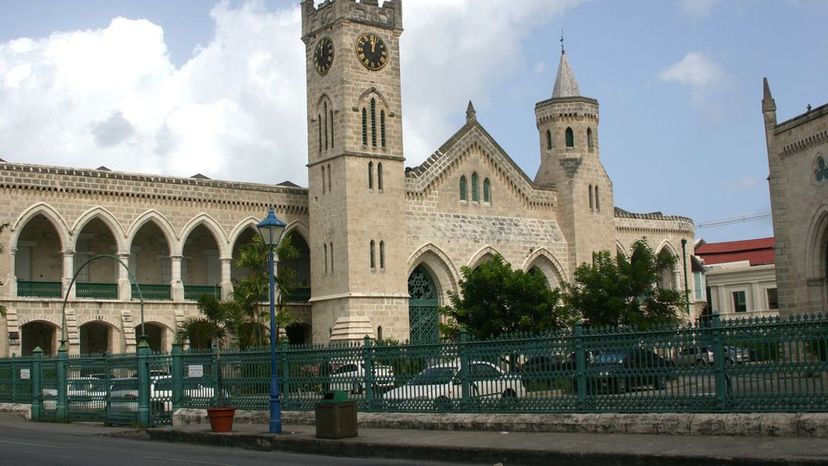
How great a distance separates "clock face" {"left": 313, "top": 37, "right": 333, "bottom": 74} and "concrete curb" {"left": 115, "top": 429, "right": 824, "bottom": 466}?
26.4m

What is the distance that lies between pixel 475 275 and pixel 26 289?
16.9 meters

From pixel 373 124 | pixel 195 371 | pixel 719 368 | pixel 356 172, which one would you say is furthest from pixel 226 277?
pixel 719 368

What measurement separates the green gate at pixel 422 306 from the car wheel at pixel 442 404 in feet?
92.9

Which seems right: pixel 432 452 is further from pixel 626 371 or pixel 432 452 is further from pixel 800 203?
pixel 800 203

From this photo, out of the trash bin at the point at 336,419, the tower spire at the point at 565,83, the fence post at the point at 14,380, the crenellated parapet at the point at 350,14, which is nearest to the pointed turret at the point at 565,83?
the tower spire at the point at 565,83

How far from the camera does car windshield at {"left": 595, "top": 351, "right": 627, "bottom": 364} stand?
16.6 metres

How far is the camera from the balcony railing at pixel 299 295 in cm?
4756

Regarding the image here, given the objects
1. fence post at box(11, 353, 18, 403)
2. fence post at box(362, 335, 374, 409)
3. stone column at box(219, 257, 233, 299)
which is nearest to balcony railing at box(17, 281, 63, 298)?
stone column at box(219, 257, 233, 299)

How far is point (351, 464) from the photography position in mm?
15828

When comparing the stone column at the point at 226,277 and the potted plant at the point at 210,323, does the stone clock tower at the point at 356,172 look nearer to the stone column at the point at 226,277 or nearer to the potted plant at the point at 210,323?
the stone column at the point at 226,277

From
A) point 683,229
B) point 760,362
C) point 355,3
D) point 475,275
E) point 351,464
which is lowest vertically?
point 351,464

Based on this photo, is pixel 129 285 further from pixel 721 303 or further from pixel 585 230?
pixel 721 303

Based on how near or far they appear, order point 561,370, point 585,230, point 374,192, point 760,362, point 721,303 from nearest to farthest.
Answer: point 760,362, point 561,370, point 374,192, point 585,230, point 721,303

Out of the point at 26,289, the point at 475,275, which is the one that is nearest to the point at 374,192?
the point at 475,275
